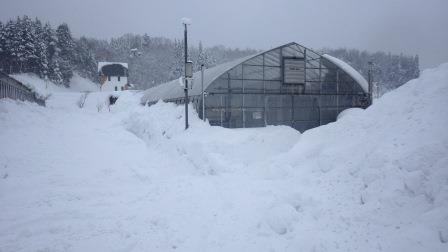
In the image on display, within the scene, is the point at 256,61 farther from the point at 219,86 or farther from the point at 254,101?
the point at 219,86

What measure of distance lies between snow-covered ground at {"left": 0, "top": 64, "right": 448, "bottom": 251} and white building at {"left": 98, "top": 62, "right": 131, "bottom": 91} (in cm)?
6790

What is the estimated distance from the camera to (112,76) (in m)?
81.4

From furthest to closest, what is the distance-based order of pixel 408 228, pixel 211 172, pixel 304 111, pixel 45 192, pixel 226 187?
pixel 304 111 < pixel 211 172 < pixel 226 187 < pixel 45 192 < pixel 408 228

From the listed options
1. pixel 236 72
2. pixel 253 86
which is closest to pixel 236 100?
pixel 253 86

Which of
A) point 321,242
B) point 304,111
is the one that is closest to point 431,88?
point 321,242

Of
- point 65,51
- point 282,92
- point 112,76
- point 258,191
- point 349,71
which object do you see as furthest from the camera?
point 65,51

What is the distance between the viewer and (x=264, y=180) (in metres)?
12.0

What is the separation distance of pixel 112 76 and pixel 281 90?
6476 centimetres

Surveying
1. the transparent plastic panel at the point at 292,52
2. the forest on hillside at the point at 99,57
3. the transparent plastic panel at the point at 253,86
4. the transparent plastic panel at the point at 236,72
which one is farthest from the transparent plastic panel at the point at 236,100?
the forest on hillside at the point at 99,57

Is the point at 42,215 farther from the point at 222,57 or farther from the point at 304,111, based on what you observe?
the point at 222,57

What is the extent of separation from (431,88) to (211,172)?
8.67 m

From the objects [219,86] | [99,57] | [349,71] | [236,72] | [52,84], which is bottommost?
[219,86]

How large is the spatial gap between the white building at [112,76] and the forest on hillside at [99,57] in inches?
330

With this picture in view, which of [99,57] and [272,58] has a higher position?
[99,57]
